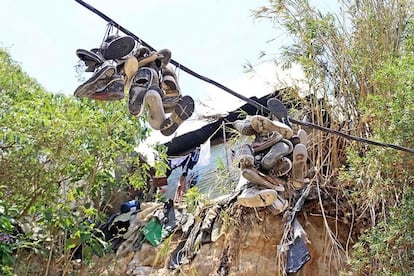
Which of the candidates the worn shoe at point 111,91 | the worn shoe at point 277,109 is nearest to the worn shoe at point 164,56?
the worn shoe at point 111,91

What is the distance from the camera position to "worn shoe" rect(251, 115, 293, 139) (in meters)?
2.65

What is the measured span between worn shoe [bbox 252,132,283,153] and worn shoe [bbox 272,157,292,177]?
9 cm

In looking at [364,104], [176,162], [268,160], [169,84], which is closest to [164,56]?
[169,84]

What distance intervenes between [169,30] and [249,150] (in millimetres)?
801

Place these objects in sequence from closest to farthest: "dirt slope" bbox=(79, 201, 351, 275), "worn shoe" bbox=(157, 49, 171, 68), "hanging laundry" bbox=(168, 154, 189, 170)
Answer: "worn shoe" bbox=(157, 49, 171, 68), "dirt slope" bbox=(79, 201, 351, 275), "hanging laundry" bbox=(168, 154, 189, 170)

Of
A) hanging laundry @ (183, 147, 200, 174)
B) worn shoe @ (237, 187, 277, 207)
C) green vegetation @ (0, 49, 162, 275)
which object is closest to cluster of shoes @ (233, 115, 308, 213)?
worn shoe @ (237, 187, 277, 207)

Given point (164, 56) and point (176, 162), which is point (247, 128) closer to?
point (164, 56)

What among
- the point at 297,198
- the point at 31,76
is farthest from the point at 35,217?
the point at 297,198

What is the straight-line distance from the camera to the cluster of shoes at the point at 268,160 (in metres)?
2.63

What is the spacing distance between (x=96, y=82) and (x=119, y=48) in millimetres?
188

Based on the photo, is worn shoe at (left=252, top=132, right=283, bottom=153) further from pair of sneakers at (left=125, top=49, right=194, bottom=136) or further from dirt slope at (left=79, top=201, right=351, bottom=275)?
dirt slope at (left=79, top=201, right=351, bottom=275)

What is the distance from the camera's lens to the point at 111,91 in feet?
7.63

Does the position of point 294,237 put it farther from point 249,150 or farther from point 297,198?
point 249,150

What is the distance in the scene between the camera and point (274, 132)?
266 cm
